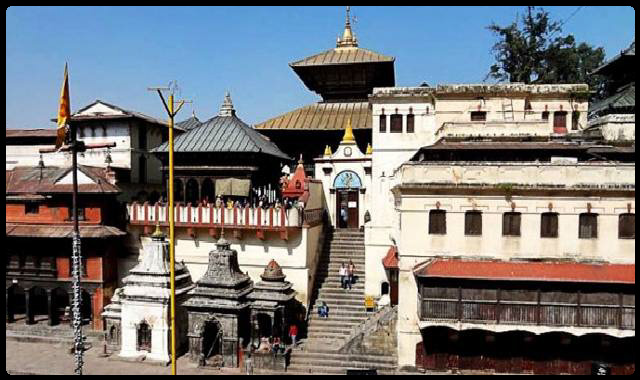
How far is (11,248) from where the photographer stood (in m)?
29.7

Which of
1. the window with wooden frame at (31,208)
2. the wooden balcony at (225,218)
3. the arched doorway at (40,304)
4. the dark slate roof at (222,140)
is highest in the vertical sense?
the dark slate roof at (222,140)

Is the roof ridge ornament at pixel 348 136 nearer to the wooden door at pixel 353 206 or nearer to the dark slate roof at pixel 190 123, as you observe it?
the wooden door at pixel 353 206

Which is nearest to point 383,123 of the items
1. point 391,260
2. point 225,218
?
point 391,260

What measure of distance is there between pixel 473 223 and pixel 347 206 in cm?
1099

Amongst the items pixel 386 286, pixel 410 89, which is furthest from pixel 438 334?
pixel 410 89

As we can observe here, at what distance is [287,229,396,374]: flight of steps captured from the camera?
2369 cm

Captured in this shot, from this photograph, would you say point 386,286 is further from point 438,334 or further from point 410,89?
point 410,89

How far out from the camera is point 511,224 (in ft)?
74.6

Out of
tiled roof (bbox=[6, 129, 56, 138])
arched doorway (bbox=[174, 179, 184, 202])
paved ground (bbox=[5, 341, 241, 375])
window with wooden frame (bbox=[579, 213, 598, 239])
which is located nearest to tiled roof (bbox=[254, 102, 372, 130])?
arched doorway (bbox=[174, 179, 184, 202])

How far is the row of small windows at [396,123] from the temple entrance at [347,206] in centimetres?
438

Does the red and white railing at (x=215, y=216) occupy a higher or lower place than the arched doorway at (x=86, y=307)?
higher

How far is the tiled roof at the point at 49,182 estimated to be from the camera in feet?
94.8

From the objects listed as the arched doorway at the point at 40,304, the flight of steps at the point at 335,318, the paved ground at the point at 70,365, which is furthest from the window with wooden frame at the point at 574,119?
the arched doorway at the point at 40,304
